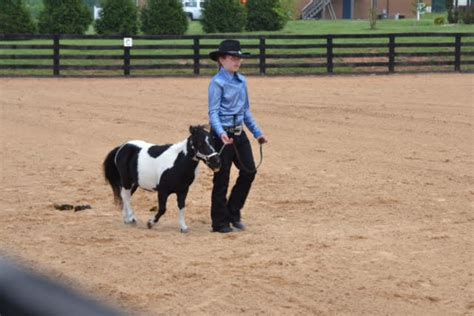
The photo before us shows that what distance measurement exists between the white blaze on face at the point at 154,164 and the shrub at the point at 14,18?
2960 cm

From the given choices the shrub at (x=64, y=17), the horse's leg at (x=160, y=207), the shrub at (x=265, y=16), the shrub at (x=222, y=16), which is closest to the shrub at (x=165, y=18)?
the shrub at (x=222, y=16)

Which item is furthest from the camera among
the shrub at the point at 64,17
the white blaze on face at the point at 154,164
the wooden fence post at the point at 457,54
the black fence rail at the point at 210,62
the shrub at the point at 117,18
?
the shrub at the point at 117,18

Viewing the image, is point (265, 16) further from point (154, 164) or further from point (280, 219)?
point (154, 164)

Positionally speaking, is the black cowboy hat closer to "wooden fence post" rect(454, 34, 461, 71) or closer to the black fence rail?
the black fence rail

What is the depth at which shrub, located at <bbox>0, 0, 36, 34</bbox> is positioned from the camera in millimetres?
35844

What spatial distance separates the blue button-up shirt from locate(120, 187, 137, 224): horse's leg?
104 cm

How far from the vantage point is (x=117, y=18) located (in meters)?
38.3

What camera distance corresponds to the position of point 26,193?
962 cm

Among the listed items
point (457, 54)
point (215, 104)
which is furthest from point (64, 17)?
point (215, 104)

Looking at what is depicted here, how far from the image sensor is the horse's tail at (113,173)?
8.03 meters

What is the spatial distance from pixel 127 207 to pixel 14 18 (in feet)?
97.2

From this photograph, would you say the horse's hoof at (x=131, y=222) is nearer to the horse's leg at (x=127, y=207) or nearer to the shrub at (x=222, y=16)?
the horse's leg at (x=127, y=207)

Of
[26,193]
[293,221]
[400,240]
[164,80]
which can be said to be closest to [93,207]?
[26,193]

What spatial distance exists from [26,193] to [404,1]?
6710cm
